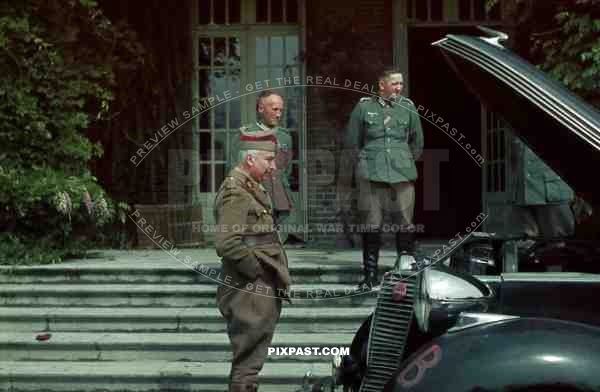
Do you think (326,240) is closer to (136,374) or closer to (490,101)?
(136,374)

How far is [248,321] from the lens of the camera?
448 centimetres

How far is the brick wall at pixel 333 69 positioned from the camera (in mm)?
9898

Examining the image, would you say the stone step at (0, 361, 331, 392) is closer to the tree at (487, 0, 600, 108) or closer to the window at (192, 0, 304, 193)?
the tree at (487, 0, 600, 108)

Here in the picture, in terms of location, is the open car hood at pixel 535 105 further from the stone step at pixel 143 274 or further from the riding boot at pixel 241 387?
the stone step at pixel 143 274

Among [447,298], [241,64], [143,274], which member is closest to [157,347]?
[143,274]

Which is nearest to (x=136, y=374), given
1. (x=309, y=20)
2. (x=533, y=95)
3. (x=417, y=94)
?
(x=533, y=95)

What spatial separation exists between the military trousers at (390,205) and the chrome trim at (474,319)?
3.61 meters

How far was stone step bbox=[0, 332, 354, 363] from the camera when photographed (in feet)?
20.0

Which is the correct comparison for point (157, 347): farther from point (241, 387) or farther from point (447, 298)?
point (447, 298)

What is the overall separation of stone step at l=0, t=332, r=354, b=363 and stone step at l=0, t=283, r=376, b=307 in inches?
23.1

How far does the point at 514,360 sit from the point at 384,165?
401 centimetres

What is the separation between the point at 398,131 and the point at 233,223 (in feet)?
8.83

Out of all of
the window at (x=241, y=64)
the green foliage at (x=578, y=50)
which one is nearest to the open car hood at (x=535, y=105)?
the green foliage at (x=578, y=50)

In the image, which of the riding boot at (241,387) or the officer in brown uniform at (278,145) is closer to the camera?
the riding boot at (241,387)
